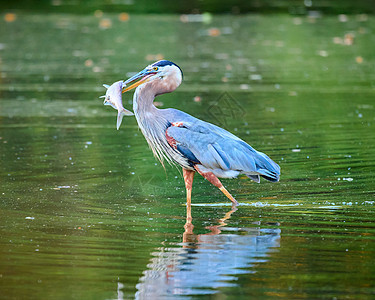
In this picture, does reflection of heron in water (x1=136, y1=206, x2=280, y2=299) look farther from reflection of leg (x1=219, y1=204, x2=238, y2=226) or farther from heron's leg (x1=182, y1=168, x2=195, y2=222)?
heron's leg (x1=182, y1=168, x2=195, y2=222)

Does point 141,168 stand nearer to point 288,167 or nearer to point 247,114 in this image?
point 288,167

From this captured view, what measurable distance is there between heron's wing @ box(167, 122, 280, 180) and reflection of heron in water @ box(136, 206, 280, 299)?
0.75m

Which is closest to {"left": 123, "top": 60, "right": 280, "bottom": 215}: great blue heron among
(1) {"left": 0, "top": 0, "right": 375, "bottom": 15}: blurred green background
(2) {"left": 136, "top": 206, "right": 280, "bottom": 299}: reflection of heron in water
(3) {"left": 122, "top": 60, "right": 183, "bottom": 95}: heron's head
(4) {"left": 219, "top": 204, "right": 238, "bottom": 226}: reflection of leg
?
(3) {"left": 122, "top": 60, "right": 183, "bottom": 95}: heron's head

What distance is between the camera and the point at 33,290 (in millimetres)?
5527

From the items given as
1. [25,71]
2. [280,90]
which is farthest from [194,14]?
[280,90]

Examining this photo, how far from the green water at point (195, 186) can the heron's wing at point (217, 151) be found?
35 centimetres

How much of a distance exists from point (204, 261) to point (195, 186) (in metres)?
2.97

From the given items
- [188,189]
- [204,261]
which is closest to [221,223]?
[188,189]

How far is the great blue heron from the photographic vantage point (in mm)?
7926

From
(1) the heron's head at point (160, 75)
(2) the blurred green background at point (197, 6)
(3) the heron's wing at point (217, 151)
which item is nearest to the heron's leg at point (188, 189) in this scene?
(3) the heron's wing at point (217, 151)

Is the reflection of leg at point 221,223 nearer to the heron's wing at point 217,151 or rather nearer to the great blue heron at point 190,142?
the great blue heron at point 190,142

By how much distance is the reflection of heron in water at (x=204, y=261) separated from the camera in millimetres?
5566

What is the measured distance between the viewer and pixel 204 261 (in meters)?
6.19

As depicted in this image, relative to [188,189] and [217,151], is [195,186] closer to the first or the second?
[188,189]
